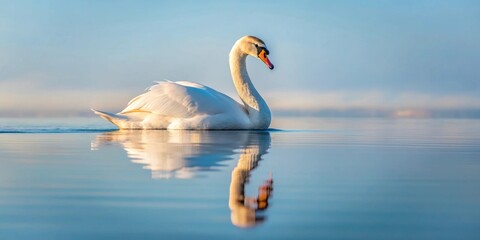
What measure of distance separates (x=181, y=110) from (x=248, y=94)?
7.04ft

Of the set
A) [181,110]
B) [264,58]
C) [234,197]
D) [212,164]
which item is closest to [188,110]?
[181,110]

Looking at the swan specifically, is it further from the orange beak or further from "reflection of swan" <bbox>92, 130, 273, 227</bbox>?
"reflection of swan" <bbox>92, 130, 273, 227</bbox>

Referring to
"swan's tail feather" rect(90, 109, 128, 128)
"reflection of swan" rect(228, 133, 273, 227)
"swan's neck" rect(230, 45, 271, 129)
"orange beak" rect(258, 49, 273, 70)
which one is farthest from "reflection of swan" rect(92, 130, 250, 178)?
"orange beak" rect(258, 49, 273, 70)

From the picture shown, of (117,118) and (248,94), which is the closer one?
(117,118)

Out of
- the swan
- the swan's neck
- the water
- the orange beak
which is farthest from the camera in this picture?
the orange beak

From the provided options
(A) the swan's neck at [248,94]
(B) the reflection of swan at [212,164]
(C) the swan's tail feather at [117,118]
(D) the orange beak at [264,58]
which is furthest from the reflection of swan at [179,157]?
(D) the orange beak at [264,58]

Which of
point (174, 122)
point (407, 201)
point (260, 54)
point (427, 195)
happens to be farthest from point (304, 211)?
point (260, 54)

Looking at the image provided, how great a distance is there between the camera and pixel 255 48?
50.8 feet

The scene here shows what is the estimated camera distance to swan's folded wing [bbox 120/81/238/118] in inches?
528

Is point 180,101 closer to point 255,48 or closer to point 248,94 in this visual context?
point 248,94

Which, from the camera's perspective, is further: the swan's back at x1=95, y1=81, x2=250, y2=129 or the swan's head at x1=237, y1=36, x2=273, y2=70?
the swan's head at x1=237, y1=36, x2=273, y2=70

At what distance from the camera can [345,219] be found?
3.39 meters

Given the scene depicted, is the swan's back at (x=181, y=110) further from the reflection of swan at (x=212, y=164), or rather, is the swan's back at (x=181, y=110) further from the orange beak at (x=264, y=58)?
the reflection of swan at (x=212, y=164)

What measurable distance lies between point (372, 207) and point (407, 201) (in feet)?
1.17
